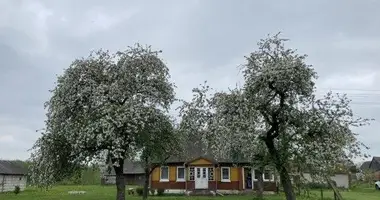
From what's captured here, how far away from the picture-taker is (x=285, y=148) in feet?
63.2

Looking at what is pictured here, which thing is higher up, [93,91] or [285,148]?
→ [93,91]

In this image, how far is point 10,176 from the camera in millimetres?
58500

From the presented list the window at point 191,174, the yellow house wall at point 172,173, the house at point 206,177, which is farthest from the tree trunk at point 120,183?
the yellow house wall at point 172,173

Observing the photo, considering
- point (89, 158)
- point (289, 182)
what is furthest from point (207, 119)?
point (89, 158)

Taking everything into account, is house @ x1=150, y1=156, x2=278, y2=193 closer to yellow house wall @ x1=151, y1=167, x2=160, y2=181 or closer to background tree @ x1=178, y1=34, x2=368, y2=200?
yellow house wall @ x1=151, y1=167, x2=160, y2=181

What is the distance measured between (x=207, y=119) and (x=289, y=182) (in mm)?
4910

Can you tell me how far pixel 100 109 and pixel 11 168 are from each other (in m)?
45.3

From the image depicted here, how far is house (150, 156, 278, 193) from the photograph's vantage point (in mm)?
43031

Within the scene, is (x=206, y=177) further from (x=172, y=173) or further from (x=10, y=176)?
(x=10, y=176)

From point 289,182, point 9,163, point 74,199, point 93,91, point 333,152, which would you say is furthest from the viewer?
point 9,163

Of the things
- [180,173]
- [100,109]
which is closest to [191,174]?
[180,173]

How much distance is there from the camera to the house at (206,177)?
4303 cm

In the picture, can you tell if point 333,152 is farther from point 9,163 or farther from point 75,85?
point 9,163

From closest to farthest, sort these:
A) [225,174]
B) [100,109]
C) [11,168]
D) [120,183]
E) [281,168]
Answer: [281,168]
[100,109]
[120,183]
[225,174]
[11,168]
